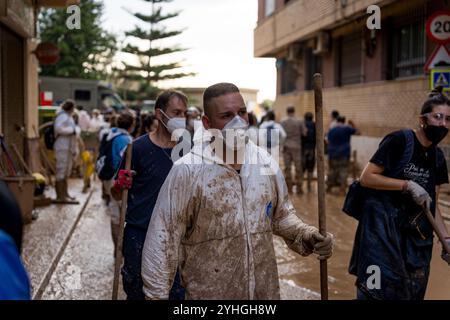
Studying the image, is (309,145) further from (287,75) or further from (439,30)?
(287,75)

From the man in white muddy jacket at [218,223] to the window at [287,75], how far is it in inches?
721

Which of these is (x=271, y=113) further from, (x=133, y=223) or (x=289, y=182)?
(x=133, y=223)

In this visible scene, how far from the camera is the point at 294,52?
19438 mm

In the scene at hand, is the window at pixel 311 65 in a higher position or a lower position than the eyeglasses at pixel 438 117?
higher

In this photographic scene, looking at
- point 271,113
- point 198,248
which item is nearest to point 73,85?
point 271,113

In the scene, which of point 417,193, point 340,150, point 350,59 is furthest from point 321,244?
point 350,59

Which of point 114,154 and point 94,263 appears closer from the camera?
point 114,154

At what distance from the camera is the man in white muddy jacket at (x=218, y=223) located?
274cm

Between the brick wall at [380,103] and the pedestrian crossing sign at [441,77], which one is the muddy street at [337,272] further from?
the brick wall at [380,103]

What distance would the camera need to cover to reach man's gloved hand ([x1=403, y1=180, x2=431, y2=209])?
12.4 ft

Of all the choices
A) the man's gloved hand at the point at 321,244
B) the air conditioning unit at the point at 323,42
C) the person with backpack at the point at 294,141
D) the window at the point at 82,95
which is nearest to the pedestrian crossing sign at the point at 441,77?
the man's gloved hand at the point at 321,244

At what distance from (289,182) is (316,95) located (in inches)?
414

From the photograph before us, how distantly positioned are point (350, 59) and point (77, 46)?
49.0ft
